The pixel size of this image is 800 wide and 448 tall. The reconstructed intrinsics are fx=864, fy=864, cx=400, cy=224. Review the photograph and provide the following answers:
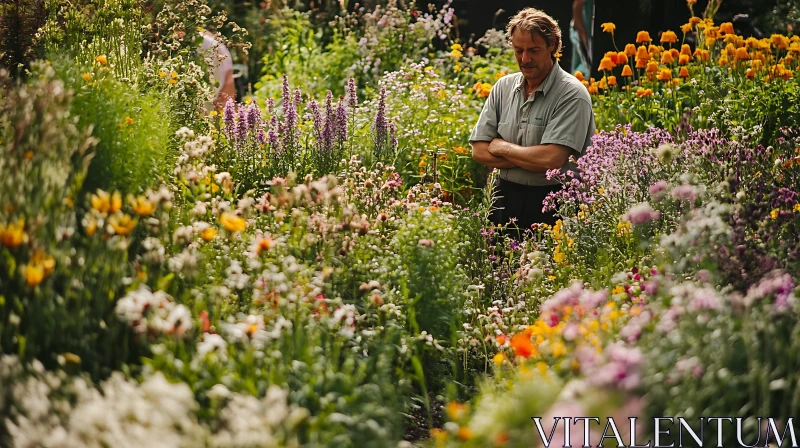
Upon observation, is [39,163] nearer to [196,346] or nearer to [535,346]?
[196,346]

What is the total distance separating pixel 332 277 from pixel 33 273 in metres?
1.35

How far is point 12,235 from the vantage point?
8.32 ft

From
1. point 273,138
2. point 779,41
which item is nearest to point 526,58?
point 273,138

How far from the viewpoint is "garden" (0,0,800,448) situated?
2410mm

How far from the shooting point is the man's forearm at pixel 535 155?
16.5 feet

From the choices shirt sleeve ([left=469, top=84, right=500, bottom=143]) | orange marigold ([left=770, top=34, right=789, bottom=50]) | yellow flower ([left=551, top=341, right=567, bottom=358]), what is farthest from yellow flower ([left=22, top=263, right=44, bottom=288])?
orange marigold ([left=770, top=34, right=789, bottom=50])

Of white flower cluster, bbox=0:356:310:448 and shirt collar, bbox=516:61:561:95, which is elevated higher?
shirt collar, bbox=516:61:561:95

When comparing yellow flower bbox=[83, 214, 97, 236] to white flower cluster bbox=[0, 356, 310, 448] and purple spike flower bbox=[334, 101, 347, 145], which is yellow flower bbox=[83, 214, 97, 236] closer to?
white flower cluster bbox=[0, 356, 310, 448]

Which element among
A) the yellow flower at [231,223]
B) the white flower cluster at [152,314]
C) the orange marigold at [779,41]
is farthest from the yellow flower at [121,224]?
the orange marigold at [779,41]

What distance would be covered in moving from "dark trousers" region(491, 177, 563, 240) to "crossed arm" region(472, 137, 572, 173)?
5.9 inches

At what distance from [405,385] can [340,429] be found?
93 cm

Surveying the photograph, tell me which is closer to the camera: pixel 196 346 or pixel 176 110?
pixel 196 346

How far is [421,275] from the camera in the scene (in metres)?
3.89

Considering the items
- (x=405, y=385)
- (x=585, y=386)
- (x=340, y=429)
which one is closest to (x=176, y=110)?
(x=405, y=385)
